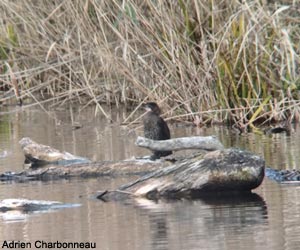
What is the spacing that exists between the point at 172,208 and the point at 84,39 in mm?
7190

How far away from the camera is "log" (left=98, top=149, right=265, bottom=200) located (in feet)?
26.1

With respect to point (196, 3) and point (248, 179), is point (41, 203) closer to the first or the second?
point (248, 179)

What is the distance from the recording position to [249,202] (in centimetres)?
763

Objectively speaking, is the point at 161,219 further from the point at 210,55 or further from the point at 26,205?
the point at 210,55

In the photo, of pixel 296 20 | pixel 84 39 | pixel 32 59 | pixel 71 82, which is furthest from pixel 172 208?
pixel 32 59

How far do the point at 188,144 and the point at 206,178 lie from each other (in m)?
1.54

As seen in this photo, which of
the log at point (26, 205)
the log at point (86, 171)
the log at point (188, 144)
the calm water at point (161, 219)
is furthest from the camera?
the log at point (188, 144)

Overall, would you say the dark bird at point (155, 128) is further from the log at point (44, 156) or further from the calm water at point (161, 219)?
the log at point (44, 156)

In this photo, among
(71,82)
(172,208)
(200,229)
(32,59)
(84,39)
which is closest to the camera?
(200,229)

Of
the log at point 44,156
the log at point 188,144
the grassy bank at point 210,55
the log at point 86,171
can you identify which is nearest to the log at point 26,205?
the log at point 86,171

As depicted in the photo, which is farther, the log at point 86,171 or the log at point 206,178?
the log at point 86,171

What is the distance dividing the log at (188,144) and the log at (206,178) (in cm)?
120

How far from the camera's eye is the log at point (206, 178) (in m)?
7.94

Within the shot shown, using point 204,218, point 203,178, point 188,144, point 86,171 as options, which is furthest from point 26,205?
point 188,144
